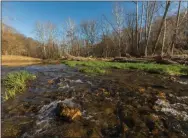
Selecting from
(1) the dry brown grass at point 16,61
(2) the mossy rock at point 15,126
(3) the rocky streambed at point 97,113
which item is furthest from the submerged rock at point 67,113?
(1) the dry brown grass at point 16,61

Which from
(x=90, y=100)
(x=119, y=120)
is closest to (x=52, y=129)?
(x=119, y=120)

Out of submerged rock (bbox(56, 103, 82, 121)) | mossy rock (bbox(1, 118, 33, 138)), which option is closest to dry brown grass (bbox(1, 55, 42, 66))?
mossy rock (bbox(1, 118, 33, 138))

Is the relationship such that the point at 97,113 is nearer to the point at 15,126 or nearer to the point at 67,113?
the point at 67,113

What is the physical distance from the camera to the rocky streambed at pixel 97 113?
366 cm

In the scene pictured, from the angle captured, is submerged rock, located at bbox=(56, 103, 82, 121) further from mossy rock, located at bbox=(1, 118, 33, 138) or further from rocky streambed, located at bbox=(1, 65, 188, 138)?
mossy rock, located at bbox=(1, 118, 33, 138)

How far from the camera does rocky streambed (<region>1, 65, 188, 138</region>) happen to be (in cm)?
366

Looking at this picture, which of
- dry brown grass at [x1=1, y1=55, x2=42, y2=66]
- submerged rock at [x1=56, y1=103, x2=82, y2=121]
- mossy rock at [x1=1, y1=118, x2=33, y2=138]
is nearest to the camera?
mossy rock at [x1=1, y1=118, x2=33, y2=138]

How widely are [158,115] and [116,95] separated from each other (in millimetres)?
1942

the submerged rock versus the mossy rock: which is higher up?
the submerged rock

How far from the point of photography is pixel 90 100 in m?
5.61

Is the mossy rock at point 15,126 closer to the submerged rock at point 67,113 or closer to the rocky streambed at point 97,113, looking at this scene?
the rocky streambed at point 97,113

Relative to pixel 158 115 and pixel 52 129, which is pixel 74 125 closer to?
pixel 52 129

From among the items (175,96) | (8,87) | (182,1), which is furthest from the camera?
(182,1)

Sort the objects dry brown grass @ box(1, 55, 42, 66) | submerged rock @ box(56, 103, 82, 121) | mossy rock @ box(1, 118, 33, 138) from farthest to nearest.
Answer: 1. dry brown grass @ box(1, 55, 42, 66)
2. submerged rock @ box(56, 103, 82, 121)
3. mossy rock @ box(1, 118, 33, 138)
